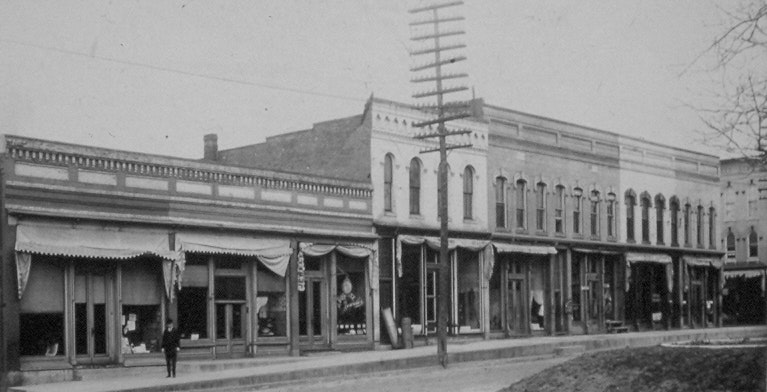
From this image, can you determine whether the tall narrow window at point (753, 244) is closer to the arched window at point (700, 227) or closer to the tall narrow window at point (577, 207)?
the arched window at point (700, 227)

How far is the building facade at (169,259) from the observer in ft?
78.6

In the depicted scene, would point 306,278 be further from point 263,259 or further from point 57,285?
point 57,285

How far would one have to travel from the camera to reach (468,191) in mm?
38688

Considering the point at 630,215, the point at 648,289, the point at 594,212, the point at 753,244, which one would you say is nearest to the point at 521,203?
the point at 594,212

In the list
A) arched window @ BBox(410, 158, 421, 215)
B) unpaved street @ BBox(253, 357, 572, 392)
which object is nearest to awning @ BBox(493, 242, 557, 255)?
arched window @ BBox(410, 158, 421, 215)

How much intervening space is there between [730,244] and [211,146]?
35.0 metres

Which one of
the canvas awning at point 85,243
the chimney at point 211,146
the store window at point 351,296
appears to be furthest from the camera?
the chimney at point 211,146

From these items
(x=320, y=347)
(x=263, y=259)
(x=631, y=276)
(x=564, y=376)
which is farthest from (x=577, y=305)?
(x=564, y=376)

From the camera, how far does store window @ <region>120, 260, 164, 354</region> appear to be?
2611 centimetres

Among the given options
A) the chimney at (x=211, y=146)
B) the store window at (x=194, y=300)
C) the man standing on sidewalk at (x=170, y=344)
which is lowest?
the man standing on sidewalk at (x=170, y=344)

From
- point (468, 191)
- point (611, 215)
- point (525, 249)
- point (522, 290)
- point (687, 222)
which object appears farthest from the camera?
point (687, 222)

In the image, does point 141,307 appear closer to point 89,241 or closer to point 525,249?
point 89,241

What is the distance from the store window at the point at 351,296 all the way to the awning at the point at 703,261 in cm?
2328

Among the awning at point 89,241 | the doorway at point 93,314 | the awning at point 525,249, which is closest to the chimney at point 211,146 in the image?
the awning at point 525,249
